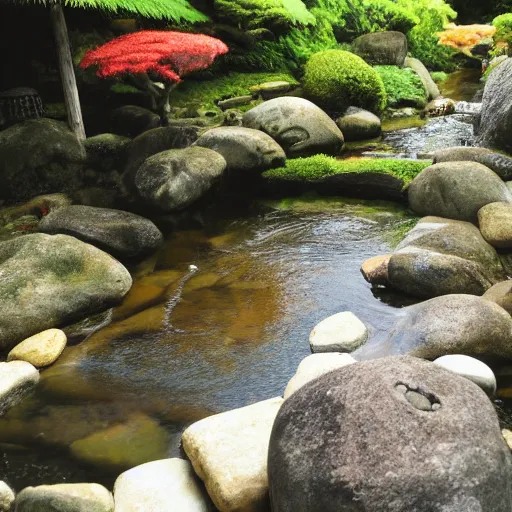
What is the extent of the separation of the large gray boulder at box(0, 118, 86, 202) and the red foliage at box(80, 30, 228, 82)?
122 centimetres

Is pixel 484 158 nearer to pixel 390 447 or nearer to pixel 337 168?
pixel 337 168

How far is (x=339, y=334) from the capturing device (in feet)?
15.7

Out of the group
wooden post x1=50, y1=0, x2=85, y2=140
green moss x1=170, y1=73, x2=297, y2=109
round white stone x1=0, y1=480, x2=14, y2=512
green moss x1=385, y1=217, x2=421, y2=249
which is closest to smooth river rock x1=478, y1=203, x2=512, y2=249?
green moss x1=385, y1=217, x2=421, y2=249

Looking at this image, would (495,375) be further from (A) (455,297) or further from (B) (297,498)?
(B) (297,498)

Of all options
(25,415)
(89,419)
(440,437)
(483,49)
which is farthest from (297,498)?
(483,49)

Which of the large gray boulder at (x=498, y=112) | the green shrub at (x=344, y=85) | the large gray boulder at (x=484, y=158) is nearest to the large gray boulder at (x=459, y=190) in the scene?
the large gray boulder at (x=484, y=158)

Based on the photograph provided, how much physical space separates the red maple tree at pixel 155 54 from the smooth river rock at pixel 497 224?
4965 mm

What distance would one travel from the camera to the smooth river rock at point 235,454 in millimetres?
3086

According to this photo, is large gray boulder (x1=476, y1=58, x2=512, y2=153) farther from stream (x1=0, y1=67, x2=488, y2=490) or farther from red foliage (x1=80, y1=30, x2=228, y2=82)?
red foliage (x1=80, y1=30, x2=228, y2=82)

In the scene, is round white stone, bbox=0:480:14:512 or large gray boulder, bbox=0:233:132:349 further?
large gray boulder, bbox=0:233:132:349

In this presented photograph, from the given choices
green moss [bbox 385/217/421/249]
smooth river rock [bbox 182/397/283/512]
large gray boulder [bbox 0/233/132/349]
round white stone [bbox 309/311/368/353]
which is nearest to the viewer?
smooth river rock [bbox 182/397/283/512]

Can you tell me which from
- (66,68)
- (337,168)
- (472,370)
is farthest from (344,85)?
(472,370)

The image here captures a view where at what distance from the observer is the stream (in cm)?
397

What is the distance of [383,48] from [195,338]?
13.5m
